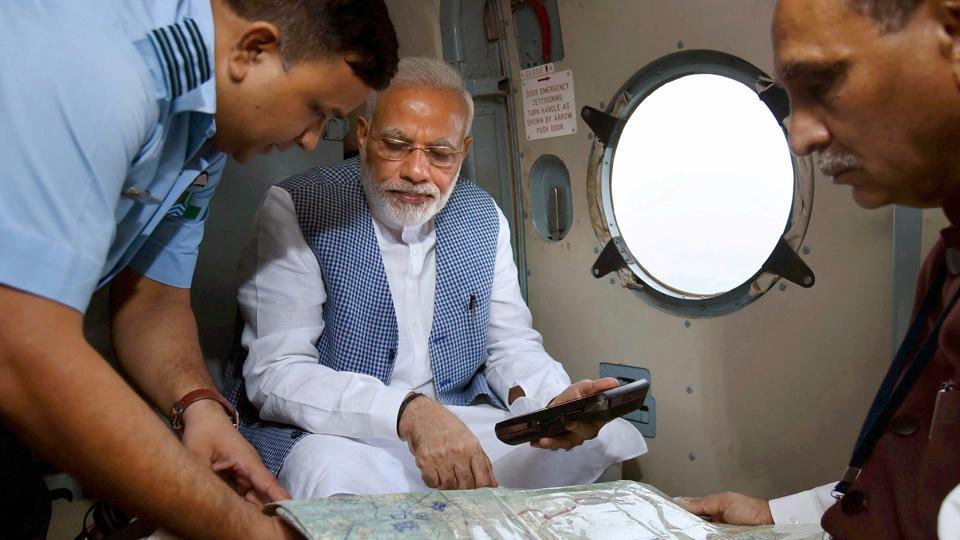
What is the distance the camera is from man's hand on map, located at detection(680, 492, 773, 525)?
5.57ft

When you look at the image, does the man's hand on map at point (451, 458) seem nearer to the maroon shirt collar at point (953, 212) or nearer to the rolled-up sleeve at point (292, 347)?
the rolled-up sleeve at point (292, 347)

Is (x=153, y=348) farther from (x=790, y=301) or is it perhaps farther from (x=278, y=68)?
(x=790, y=301)

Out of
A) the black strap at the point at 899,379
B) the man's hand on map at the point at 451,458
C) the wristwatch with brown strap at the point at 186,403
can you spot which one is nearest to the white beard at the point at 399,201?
the man's hand on map at the point at 451,458

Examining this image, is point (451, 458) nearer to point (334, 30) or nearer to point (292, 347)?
point (292, 347)

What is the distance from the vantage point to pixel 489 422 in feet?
7.97

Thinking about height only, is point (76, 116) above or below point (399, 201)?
above

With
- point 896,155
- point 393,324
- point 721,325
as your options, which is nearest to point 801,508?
point 721,325

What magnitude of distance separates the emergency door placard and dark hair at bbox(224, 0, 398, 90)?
1.19 meters

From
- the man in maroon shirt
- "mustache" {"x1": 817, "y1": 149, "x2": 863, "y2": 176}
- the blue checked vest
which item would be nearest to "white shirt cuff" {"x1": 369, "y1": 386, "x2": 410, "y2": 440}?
the blue checked vest

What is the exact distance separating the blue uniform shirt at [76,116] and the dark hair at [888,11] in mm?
1043

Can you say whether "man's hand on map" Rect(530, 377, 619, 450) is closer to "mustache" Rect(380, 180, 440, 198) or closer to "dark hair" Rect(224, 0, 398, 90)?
"mustache" Rect(380, 180, 440, 198)

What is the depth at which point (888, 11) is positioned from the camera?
1.07 meters

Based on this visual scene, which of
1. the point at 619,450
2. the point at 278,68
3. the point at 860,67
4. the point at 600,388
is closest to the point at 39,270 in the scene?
the point at 278,68

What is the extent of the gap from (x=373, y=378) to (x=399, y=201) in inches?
22.5
